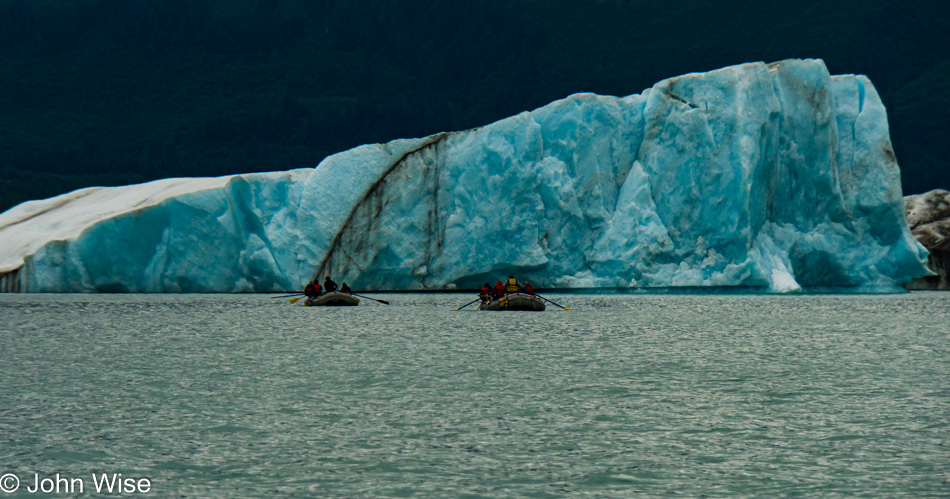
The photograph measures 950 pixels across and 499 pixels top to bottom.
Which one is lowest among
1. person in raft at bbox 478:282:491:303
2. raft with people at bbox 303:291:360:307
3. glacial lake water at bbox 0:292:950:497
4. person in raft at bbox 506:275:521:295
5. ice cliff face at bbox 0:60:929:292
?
glacial lake water at bbox 0:292:950:497

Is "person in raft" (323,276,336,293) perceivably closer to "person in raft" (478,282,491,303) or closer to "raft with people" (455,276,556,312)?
"person in raft" (478,282,491,303)

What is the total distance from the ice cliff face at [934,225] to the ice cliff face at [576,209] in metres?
8.45

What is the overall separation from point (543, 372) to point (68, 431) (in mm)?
6483

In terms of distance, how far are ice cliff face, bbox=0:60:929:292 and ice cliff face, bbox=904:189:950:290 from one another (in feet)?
27.7

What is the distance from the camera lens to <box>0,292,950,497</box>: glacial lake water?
7.25 meters

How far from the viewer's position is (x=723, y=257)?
3077 cm

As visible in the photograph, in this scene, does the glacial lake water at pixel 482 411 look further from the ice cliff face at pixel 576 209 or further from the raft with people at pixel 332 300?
the ice cliff face at pixel 576 209

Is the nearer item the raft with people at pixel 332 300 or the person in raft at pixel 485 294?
the person in raft at pixel 485 294

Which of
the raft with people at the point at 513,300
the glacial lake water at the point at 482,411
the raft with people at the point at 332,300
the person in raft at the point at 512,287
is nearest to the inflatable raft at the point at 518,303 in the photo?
the raft with people at the point at 513,300

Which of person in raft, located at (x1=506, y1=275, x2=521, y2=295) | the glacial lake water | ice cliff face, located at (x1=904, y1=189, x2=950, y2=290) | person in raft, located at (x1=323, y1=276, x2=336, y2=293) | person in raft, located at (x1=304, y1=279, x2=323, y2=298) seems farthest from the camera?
ice cliff face, located at (x1=904, y1=189, x2=950, y2=290)

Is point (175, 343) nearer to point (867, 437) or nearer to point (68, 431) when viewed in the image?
point (68, 431)

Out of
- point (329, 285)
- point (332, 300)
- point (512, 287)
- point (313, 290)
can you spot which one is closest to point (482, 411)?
point (512, 287)

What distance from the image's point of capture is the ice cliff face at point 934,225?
40.8 m

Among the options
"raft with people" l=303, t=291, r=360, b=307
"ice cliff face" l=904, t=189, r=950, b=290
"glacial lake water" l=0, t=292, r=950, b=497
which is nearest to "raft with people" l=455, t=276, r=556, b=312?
"raft with people" l=303, t=291, r=360, b=307
